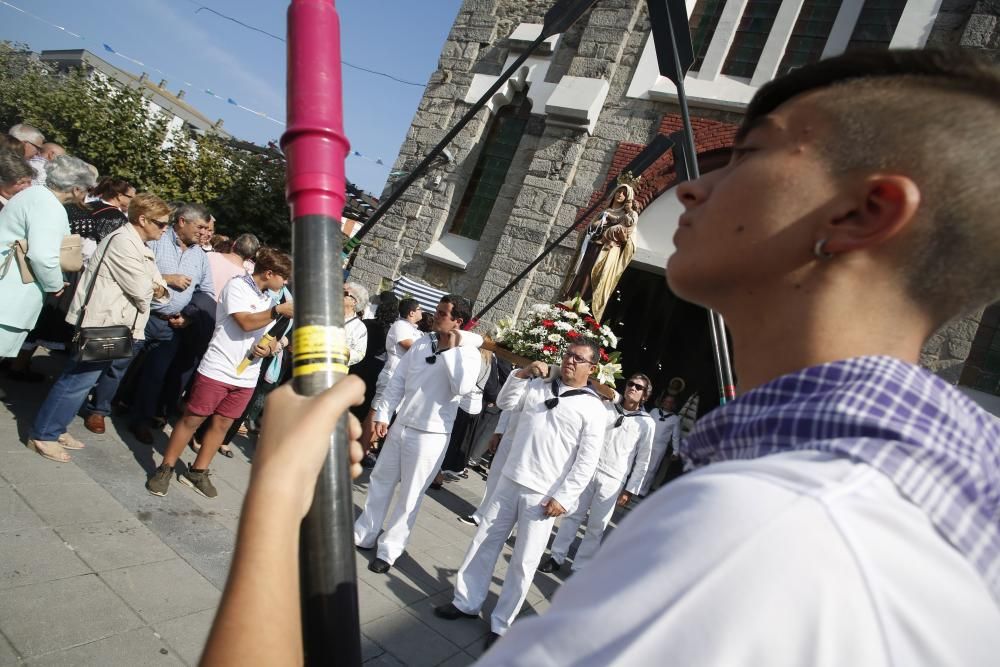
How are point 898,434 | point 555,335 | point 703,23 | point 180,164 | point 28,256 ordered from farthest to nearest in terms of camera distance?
point 180,164
point 703,23
point 555,335
point 28,256
point 898,434

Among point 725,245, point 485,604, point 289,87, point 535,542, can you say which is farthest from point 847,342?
point 485,604

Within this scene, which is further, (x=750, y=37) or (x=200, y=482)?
(x=750, y=37)

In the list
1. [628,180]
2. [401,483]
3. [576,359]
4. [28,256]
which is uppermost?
[628,180]

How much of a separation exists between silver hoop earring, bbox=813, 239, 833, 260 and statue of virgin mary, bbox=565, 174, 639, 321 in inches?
364

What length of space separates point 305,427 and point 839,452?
0.61 meters

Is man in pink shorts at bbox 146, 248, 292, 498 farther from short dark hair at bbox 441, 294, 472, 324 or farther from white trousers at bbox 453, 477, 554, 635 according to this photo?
white trousers at bbox 453, 477, 554, 635

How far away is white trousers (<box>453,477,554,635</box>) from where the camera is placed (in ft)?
14.5

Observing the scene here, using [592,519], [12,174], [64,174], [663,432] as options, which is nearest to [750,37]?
[663,432]

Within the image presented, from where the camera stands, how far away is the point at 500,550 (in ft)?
15.0

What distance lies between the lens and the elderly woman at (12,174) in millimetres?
4645

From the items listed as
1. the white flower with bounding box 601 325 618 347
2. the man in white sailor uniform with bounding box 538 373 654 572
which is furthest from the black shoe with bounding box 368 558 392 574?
the white flower with bounding box 601 325 618 347

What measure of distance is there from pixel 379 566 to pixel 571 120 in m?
8.96

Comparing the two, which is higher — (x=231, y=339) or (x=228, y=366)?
(x=231, y=339)

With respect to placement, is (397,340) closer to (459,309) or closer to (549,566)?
(459,309)
